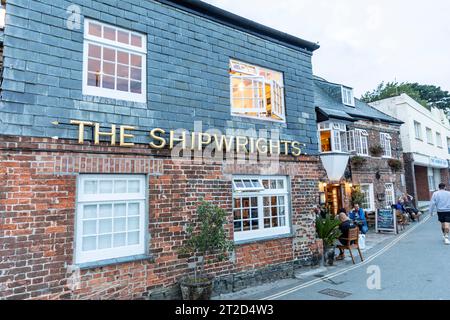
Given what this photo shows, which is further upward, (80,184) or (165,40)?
(165,40)

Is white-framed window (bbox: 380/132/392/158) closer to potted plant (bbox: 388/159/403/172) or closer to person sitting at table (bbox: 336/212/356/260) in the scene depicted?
potted plant (bbox: 388/159/403/172)

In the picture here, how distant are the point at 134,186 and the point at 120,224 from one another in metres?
0.75

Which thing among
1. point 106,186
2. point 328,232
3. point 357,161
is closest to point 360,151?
point 357,161

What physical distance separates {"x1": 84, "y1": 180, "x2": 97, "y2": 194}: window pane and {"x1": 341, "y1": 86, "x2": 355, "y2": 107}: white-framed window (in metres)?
15.9

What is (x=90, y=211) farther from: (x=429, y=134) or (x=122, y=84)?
(x=429, y=134)

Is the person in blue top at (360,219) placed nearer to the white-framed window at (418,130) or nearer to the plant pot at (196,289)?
the plant pot at (196,289)

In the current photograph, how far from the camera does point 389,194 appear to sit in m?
17.9

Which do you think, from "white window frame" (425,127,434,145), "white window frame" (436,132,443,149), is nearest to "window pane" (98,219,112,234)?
"white window frame" (425,127,434,145)

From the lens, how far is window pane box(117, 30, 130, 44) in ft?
18.7

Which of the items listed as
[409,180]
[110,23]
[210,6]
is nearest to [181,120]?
[110,23]

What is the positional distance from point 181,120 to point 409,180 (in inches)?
794

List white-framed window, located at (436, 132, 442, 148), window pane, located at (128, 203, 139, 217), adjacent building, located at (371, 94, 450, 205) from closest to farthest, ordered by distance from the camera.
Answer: window pane, located at (128, 203, 139, 217), adjacent building, located at (371, 94, 450, 205), white-framed window, located at (436, 132, 442, 148)

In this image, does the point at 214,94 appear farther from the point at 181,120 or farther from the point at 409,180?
the point at 409,180

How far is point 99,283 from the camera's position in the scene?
486 centimetres
